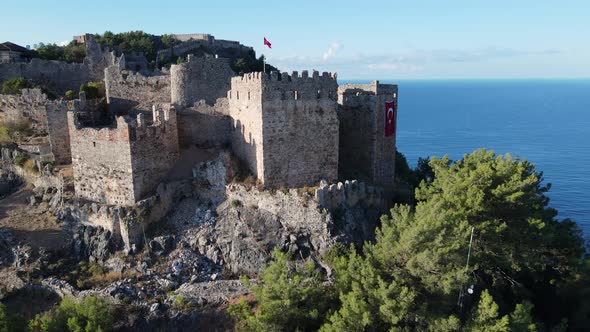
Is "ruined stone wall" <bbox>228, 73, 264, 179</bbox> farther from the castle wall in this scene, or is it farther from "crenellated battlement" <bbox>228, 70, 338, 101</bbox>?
the castle wall

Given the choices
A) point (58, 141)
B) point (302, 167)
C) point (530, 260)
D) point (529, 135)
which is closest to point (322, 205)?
point (302, 167)

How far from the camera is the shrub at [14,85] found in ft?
117

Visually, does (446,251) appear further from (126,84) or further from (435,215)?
(126,84)

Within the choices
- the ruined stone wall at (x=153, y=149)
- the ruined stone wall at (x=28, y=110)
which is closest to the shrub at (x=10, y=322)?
the ruined stone wall at (x=153, y=149)

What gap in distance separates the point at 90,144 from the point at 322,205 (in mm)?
13282

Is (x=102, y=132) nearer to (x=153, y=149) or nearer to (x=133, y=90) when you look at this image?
(x=153, y=149)

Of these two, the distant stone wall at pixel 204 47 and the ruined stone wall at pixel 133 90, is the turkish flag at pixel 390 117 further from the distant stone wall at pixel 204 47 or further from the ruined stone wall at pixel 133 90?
the distant stone wall at pixel 204 47

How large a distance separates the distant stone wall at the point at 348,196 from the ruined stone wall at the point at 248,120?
3610 mm

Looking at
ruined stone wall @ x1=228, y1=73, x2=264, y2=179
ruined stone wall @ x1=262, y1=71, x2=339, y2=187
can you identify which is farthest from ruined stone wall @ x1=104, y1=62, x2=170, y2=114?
ruined stone wall @ x1=262, y1=71, x2=339, y2=187

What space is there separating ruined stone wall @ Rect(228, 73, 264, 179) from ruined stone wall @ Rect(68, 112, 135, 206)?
5996 mm

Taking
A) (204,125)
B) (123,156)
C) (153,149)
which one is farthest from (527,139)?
(123,156)

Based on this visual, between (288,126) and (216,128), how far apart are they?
5740mm

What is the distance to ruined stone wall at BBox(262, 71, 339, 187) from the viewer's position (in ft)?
77.5

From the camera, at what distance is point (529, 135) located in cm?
10150
